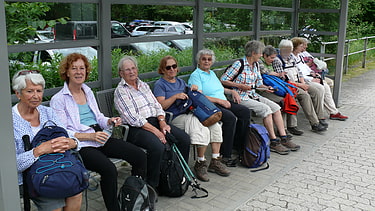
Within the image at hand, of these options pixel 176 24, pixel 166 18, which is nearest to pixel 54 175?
pixel 166 18

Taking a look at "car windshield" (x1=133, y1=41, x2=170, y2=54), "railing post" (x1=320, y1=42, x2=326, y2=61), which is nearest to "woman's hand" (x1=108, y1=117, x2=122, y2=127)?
"car windshield" (x1=133, y1=41, x2=170, y2=54)

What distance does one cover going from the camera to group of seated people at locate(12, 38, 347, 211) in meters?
3.14

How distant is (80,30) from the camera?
419cm

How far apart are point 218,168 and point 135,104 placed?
126 cm

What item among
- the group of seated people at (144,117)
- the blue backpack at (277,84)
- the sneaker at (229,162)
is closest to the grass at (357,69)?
the blue backpack at (277,84)

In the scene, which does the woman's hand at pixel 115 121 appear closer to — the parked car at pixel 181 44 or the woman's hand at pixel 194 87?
the woman's hand at pixel 194 87

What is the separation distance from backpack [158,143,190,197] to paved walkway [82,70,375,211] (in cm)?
11

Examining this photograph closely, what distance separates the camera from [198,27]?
5773 mm

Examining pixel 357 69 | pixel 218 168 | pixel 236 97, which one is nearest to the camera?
pixel 218 168

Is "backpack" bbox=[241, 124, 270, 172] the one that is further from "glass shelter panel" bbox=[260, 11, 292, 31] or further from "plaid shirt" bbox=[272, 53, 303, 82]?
"glass shelter panel" bbox=[260, 11, 292, 31]

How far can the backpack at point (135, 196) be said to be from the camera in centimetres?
333

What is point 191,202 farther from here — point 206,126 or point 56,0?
point 56,0

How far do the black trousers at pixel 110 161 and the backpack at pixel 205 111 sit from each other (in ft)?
3.40

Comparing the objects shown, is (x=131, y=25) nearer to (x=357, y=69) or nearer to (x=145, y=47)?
(x=145, y=47)
